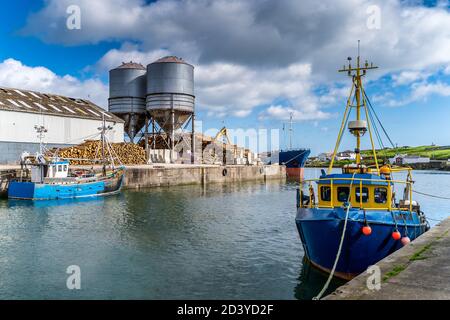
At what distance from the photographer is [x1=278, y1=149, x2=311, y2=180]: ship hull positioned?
8388 cm

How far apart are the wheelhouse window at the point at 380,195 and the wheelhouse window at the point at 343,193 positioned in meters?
0.91

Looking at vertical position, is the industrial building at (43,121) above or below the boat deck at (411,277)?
above

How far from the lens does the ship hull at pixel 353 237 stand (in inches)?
459

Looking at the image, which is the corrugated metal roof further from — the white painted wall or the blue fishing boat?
the blue fishing boat

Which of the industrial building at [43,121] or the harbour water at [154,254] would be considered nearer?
the harbour water at [154,254]

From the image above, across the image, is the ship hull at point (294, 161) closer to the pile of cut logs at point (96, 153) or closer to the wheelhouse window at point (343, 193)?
the pile of cut logs at point (96, 153)

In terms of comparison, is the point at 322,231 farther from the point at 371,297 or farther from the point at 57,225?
the point at 57,225

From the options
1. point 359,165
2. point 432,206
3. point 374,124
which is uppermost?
point 374,124

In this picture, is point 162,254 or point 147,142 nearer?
point 162,254

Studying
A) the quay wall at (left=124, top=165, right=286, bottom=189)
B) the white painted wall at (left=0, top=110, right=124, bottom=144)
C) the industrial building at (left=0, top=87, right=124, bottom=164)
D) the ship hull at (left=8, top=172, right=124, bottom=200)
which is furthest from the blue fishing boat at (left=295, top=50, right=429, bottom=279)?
the white painted wall at (left=0, top=110, right=124, bottom=144)

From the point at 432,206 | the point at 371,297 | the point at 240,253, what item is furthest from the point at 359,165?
the point at 432,206

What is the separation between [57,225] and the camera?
22.1 meters

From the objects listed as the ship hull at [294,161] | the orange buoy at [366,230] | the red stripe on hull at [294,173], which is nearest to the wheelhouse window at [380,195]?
the orange buoy at [366,230]
